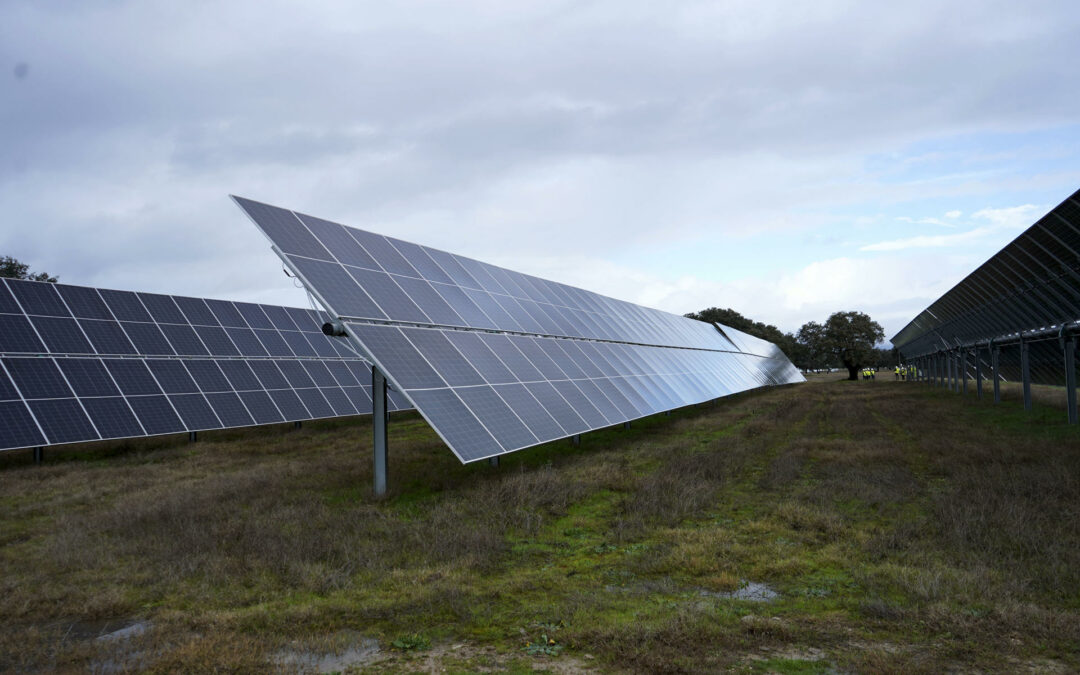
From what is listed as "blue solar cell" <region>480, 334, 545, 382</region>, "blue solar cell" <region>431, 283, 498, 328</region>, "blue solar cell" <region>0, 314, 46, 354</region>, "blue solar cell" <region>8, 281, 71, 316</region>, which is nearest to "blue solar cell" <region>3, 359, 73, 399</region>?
"blue solar cell" <region>0, 314, 46, 354</region>

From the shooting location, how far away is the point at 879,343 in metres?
88.4

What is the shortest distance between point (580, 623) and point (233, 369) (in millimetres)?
22325

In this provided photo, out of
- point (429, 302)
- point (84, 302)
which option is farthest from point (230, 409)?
point (429, 302)

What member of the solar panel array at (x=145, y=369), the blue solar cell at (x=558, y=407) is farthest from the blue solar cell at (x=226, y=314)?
the blue solar cell at (x=558, y=407)

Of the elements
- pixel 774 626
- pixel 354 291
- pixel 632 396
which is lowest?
pixel 774 626

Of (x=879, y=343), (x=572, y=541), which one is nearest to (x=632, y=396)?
(x=572, y=541)

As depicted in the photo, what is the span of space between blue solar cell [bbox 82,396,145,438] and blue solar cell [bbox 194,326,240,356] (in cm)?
575

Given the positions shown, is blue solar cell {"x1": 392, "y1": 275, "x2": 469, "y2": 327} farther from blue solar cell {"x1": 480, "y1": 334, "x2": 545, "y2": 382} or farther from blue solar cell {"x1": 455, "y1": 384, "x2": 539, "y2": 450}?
blue solar cell {"x1": 455, "y1": 384, "x2": 539, "y2": 450}

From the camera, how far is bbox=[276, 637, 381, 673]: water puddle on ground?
5.76 m

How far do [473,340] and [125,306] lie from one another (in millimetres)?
16217

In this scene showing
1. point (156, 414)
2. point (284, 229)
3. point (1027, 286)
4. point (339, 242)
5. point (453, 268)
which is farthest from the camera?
point (1027, 286)

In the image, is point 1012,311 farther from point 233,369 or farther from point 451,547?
point 233,369

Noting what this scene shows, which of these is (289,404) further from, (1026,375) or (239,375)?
(1026,375)

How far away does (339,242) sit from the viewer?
15242mm
